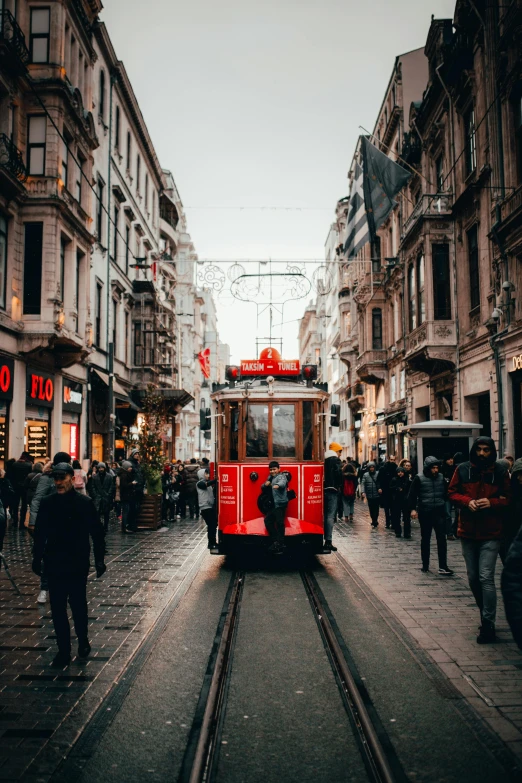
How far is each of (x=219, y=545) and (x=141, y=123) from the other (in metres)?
33.0

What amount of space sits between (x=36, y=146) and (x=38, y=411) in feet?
28.2

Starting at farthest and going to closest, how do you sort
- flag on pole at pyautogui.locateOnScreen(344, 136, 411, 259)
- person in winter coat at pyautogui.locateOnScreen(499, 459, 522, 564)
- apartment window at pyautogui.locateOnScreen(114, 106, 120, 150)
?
Result: apartment window at pyautogui.locateOnScreen(114, 106, 120, 150)
flag on pole at pyautogui.locateOnScreen(344, 136, 411, 259)
person in winter coat at pyautogui.locateOnScreen(499, 459, 522, 564)

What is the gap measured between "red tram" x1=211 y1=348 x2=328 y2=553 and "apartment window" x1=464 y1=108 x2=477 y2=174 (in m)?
14.4

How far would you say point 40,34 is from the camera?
2369cm

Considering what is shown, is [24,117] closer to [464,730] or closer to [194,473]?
[194,473]

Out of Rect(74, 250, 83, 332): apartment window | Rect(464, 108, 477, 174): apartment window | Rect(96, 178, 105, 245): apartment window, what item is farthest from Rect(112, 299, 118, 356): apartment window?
Rect(464, 108, 477, 174): apartment window

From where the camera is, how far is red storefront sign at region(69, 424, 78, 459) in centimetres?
2695

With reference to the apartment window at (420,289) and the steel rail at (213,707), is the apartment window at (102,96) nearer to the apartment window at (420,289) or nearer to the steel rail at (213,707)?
the apartment window at (420,289)

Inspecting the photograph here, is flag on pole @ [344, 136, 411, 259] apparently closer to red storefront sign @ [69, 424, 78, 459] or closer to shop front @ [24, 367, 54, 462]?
shop front @ [24, 367, 54, 462]

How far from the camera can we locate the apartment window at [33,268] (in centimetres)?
2242

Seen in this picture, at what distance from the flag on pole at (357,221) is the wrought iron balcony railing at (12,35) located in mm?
10382

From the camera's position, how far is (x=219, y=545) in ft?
40.0

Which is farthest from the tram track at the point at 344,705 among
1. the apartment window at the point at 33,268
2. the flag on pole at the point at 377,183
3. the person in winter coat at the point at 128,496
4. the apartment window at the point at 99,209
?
the apartment window at the point at 99,209

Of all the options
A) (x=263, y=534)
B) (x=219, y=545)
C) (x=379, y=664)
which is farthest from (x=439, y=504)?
(x=379, y=664)
